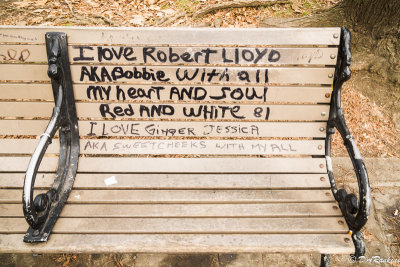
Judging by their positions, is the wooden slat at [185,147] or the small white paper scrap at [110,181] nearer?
the small white paper scrap at [110,181]

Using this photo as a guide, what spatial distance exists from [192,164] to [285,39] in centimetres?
113

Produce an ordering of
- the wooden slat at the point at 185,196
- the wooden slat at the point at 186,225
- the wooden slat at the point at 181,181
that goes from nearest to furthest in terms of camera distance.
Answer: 1. the wooden slat at the point at 186,225
2. the wooden slat at the point at 185,196
3. the wooden slat at the point at 181,181

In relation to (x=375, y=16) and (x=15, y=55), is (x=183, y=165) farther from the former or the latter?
(x=375, y=16)

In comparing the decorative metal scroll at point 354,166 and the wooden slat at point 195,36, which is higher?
the wooden slat at point 195,36

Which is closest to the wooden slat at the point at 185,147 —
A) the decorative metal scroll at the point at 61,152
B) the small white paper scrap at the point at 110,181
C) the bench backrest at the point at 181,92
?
the bench backrest at the point at 181,92

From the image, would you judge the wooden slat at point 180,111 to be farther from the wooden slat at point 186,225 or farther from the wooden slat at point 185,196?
the wooden slat at point 186,225

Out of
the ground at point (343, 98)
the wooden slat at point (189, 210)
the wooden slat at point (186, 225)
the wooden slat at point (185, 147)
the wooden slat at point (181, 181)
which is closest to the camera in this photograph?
the wooden slat at point (186, 225)

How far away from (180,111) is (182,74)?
0.28 m

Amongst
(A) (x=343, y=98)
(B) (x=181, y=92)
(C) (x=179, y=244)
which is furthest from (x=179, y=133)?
(A) (x=343, y=98)

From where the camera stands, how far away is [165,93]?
8.18 ft

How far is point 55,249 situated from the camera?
199 centimetres

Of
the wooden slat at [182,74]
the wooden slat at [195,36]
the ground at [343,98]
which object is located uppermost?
the wooden slat at [195,36]

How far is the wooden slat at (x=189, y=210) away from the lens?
2219 mm

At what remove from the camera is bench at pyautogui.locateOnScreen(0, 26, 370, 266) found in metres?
2.12
